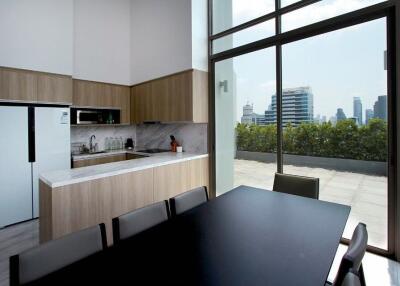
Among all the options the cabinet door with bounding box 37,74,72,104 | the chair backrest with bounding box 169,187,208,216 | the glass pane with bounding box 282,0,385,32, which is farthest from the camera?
the cabinet door with bounding box 37,74,72,104

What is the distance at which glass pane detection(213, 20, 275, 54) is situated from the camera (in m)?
2.94

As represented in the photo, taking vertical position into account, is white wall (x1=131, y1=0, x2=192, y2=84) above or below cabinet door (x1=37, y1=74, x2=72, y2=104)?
above

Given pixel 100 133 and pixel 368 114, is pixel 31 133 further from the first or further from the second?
pixel 368 114

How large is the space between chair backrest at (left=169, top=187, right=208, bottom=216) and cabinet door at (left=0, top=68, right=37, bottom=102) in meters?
2.70

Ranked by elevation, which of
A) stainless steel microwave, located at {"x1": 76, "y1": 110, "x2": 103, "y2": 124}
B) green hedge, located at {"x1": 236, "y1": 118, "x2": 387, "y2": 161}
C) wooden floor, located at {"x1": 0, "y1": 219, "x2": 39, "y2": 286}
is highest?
stainless steel microwave, located at {"x1": 76, "y1": 110, "x2": 103, "y2": 124}

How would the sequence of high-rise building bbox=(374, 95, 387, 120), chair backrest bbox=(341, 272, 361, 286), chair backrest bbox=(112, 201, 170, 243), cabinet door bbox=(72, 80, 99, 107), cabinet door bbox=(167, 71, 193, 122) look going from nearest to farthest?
chair backrest bbox=(341, 272, 361, 286)
chair backrest bbox=(112, 201, 170, 243)
high-rise building bbox=(374, 95, 387, 120)
cabinet door bbox=(167, 71, 193, 122)
cabinet door bbox=(72, 80, 99, 107)

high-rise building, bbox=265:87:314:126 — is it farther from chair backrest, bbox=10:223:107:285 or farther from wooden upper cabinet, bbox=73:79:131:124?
wooden upper cabinet, bbox=73:79:131:124

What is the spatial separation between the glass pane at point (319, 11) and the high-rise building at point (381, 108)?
2.98 feet

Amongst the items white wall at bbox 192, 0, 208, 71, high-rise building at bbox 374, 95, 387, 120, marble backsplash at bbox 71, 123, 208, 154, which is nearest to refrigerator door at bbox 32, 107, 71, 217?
marble backsplash at bbox 71, 123, 208, 154

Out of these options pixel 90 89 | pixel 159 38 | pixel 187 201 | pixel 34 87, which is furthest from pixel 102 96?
pixel 187 201

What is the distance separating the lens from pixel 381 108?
2191 mm

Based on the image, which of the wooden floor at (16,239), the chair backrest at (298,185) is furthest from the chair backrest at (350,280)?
the wooden floor at (16,239)

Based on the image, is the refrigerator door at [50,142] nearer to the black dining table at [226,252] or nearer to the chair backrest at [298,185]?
the black dining table at [226,252]

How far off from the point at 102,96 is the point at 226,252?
3.79 m
